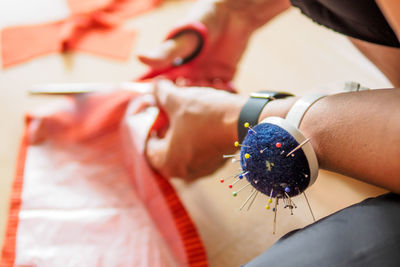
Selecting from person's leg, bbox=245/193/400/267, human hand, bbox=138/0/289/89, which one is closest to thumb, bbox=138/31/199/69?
human hand, bbox=138/0/289/89

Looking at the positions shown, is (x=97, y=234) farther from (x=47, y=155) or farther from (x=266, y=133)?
(x=266, y=133)

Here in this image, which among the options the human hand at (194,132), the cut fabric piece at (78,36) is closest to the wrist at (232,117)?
the human hand at (194,132)

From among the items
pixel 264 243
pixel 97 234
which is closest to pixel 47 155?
pixel 97 234

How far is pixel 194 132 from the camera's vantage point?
2.37 feet

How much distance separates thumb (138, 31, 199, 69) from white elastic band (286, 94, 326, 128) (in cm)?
40

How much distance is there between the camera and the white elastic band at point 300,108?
0.51 metres

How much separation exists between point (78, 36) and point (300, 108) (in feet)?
2.92

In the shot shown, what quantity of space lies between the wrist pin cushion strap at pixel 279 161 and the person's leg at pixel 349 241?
0.05 m

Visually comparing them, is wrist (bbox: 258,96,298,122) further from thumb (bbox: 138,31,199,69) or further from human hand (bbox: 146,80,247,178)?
thumb (bbox: 138,31,199,69)

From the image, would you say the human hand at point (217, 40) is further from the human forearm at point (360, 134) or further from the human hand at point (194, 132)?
the human forearm at point (360, 134)

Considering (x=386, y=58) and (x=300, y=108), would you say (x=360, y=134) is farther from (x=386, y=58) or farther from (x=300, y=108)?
(x=386, y=58)

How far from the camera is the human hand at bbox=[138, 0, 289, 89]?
862 mm

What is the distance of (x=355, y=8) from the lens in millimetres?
527

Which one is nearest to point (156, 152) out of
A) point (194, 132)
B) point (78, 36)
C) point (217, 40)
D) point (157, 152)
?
point (157, 152)
